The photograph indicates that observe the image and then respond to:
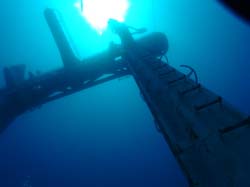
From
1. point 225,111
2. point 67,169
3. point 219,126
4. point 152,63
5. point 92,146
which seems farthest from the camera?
point 92,146

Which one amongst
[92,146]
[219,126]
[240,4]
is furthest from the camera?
[92,146]

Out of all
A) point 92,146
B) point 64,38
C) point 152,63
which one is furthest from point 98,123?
point 152,63

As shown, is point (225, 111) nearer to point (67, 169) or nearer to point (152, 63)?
point (152, 63)

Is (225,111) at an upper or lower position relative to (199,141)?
upper

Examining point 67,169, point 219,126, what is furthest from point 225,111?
point 67,169

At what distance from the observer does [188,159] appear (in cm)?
278

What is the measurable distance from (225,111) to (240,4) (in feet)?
5.39

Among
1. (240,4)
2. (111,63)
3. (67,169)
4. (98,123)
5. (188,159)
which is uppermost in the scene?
(98,123)

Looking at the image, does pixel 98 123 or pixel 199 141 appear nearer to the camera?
pixel 199 141

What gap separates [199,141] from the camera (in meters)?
2.63

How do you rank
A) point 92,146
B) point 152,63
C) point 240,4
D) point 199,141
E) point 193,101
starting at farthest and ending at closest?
point 92,146 < point 152,63 < point 193,101 < point 199,141 < point 240,4

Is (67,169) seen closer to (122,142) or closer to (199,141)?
(122,142)

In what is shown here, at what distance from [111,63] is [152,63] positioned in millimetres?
4688

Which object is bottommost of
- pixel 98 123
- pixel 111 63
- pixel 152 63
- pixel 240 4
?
pixel 240 4
